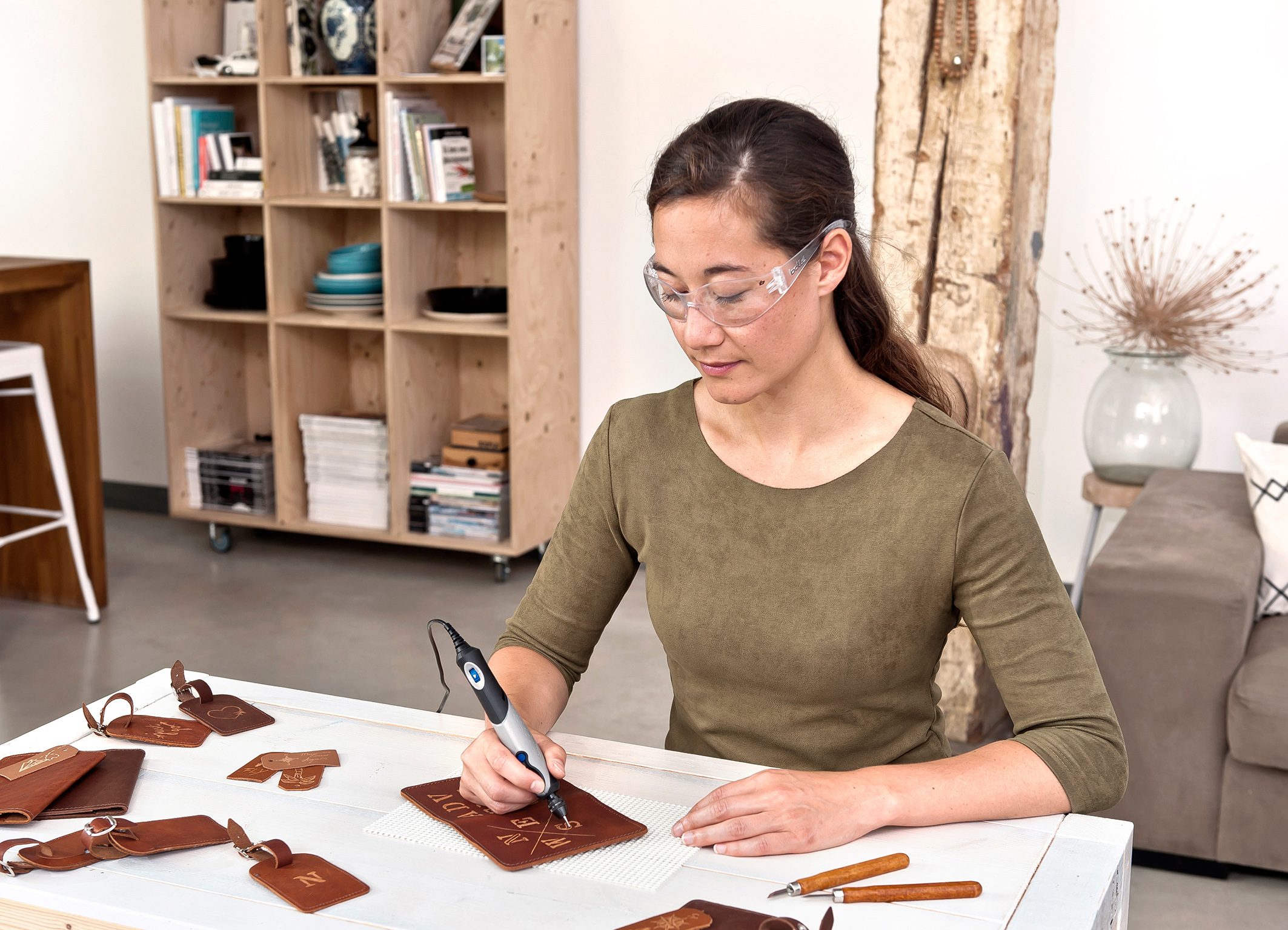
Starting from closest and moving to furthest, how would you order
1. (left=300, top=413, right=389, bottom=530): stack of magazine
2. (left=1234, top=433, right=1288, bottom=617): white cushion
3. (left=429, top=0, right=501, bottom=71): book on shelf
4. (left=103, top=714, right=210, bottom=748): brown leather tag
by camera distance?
(left=103, top=714, right=210, bottom=748): brown leather tag → (left=1234, top=433, right=1288, bottom=617): white cushion → (left=429, top=0, right=501, bottom=71): book on shelf → (left=300, top=413, right=389, bottom=530): stack of magazine

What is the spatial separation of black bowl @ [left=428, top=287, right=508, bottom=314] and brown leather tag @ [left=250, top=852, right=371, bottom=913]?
2.97m

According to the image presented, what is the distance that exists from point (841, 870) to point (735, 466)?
18.9 inches

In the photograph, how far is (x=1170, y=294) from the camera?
3195 mm

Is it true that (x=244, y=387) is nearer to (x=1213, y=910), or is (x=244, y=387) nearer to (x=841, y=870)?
(x=1213, y=910)

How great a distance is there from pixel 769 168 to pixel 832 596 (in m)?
0.43

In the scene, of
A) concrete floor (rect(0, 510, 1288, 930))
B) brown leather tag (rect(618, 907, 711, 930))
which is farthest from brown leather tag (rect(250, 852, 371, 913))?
concrete floor (rect(0, 510, 1288, 930))

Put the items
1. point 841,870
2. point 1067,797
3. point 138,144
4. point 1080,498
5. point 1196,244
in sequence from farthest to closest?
point 138,144
point 1080,498
point 1196,244
point 1067,797
point 841,870

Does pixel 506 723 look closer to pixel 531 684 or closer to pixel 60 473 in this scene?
pixel 531 684

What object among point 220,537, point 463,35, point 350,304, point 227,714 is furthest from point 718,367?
point 220,537

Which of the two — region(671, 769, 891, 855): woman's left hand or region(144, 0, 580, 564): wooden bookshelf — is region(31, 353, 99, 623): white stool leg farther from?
region(671, 769, 891, 855): woman's left hand

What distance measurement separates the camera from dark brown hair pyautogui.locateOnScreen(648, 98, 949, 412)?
1.23 meters

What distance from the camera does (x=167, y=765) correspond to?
1270mm

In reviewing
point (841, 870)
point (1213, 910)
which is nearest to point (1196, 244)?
point (1213, 910)

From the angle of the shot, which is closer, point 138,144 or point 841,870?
point 841,870
